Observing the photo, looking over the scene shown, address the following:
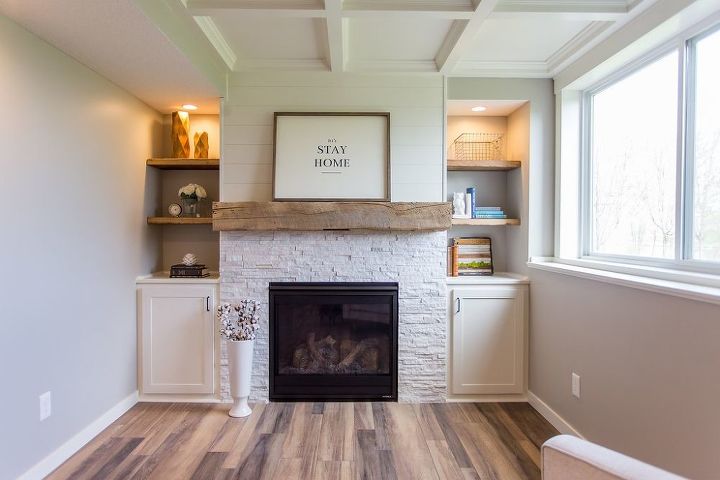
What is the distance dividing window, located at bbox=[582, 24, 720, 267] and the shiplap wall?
3.51ft

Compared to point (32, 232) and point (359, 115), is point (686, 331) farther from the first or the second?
point (32, 232)

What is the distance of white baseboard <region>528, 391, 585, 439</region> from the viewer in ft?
7.94

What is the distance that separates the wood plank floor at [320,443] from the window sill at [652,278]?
1.03 metres

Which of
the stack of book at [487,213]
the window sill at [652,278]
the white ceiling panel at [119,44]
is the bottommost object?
the window sill at [652,278]

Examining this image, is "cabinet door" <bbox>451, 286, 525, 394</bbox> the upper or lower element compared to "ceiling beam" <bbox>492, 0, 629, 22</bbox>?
lower

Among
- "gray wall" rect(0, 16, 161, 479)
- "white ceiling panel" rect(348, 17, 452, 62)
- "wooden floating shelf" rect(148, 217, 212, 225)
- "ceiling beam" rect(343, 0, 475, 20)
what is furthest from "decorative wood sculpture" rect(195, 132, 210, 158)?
"ceiling beam" rect(343, 0, 475, 20)

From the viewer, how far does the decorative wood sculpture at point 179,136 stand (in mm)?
3066

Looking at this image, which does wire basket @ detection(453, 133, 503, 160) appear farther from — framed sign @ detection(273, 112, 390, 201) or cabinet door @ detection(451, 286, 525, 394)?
cabinet door @ detection(451, 286, 525, 394)

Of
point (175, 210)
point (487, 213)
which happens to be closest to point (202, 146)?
point (175, 210)

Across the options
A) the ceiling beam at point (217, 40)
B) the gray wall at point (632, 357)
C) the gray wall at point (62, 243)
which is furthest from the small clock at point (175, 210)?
the gray wall at point (632, 357)

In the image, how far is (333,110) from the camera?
292 centimetres

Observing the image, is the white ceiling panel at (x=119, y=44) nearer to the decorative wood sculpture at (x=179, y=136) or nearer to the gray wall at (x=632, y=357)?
the decorative wood sculpture at (x=179, y=136)

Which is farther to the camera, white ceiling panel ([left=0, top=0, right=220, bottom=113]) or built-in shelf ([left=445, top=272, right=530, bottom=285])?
built-in shelf ([left=445, top=272, right=530, bottom=285])

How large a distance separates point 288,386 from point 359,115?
6.66 feet
